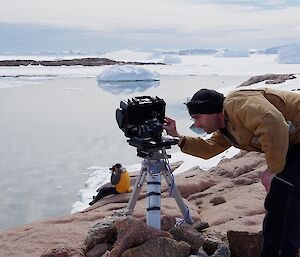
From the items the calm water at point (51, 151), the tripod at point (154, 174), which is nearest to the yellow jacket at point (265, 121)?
the tripod at point (154, 174)

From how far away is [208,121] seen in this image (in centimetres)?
268

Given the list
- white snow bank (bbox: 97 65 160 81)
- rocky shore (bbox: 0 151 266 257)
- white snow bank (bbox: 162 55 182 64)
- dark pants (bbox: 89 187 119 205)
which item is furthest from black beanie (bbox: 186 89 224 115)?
white snow bank (bbox: 162 55 182 64)

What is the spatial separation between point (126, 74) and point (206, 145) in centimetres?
3030

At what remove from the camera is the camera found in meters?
3.04

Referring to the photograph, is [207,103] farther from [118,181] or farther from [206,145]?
[118,181]

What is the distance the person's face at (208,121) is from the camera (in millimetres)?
2659

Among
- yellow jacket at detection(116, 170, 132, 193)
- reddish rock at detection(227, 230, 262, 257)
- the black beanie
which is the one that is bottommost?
yellow jacket at detection(116, 170, 132, 193)

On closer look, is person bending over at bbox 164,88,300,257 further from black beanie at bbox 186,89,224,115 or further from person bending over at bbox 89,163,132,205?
person bending over at bbox 89,163,132,205

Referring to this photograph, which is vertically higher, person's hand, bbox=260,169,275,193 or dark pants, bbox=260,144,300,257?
person's hand, bbox=260,169,275,193

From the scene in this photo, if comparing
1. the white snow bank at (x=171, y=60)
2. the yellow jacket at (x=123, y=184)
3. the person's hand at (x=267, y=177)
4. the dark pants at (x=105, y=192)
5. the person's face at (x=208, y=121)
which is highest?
the person's face at (x=208, y=121)

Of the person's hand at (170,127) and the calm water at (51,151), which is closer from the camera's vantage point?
the person's hand at (170,127)

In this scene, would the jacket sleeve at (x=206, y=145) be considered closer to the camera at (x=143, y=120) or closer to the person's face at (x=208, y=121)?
the camera at (x=143, y=120)

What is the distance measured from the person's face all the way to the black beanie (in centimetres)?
3

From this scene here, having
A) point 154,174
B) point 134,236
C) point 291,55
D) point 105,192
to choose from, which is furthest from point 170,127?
point 291,55
